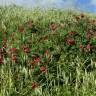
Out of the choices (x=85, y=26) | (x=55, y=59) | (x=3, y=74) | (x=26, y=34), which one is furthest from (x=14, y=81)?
(x=85, y=26)

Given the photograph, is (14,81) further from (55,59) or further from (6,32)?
(6,32)

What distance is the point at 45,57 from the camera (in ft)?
19.8

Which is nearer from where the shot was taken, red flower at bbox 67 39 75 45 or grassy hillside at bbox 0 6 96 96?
grassy hillside at bbox 0 6 96 96

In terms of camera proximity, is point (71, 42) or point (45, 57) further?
point (71, 42)

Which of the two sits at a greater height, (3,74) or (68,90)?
(3,74)

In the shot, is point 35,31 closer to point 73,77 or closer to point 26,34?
point 26,34

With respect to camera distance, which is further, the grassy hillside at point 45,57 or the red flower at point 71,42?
the red flower at point 71,42

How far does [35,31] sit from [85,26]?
3.60ft

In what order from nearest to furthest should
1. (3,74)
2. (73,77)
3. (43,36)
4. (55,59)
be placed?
1. (3,74)
2. (73,77)
3. (55,59)
4. (43,36)

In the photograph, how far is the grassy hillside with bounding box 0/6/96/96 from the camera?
5.12 meters

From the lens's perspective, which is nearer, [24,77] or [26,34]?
[24,77]

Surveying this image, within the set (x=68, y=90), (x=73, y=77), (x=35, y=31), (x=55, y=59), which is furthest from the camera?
(x=35, y=31)

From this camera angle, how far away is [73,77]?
5797 mm

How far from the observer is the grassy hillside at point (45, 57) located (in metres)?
5.12
